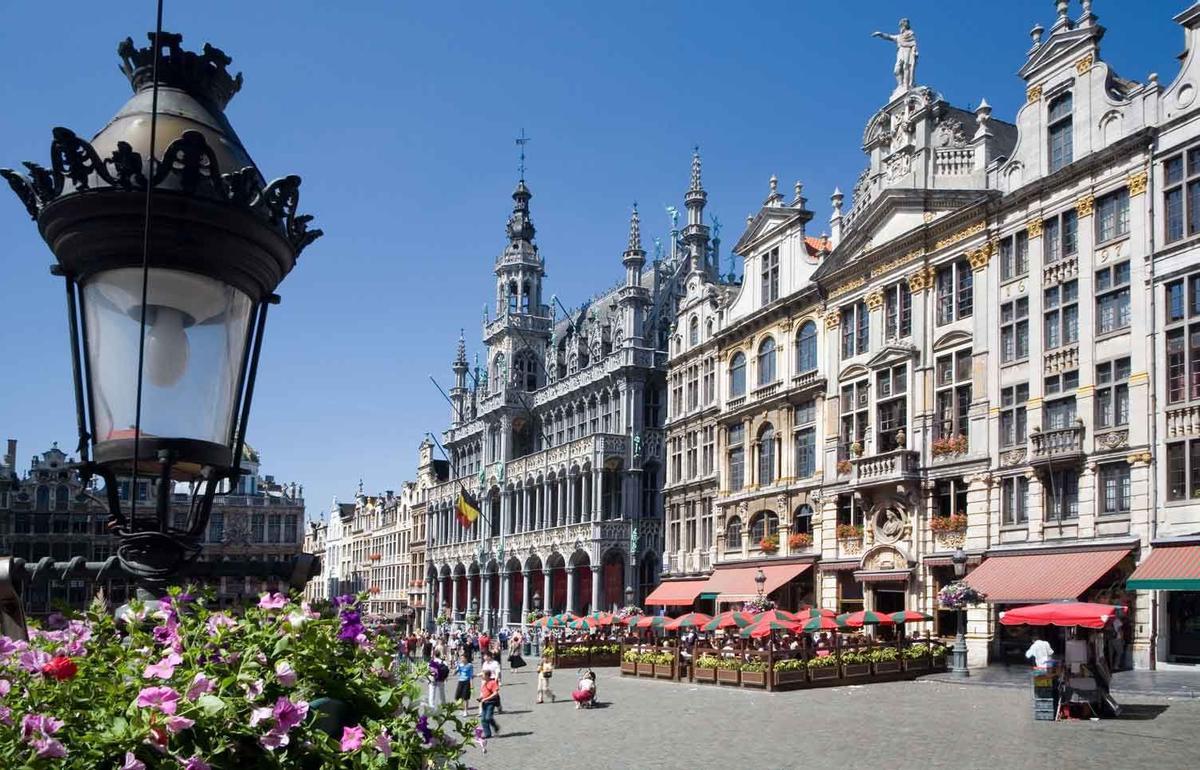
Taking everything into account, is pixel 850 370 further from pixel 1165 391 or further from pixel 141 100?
pixel 141 100

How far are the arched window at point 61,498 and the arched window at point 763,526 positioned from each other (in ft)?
228

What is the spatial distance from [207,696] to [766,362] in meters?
45.5

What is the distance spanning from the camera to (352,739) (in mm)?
2916

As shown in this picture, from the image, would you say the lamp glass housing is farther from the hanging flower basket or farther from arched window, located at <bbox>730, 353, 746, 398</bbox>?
arched window, located at <bbox>730, 353, 746, 398</bbox>

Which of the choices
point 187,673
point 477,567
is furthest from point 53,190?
point 477,567

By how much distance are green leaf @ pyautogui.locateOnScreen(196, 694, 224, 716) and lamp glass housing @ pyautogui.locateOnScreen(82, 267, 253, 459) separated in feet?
4.19

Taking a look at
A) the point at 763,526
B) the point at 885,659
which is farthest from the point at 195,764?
the point at 763,526

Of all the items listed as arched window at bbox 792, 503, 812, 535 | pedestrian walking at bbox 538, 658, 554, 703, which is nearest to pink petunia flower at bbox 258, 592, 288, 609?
pedestrian walking at bbox 538, 658, 554, 703

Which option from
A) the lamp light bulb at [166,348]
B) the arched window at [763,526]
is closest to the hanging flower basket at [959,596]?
the arched window at [763,526]

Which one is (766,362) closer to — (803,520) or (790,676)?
(803,520)

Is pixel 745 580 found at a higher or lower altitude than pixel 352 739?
lower

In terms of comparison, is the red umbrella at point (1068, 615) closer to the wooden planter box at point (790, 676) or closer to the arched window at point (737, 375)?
the wooden planter box at point (790, 676)

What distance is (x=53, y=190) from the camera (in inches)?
147

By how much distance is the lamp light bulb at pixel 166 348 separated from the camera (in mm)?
3814
